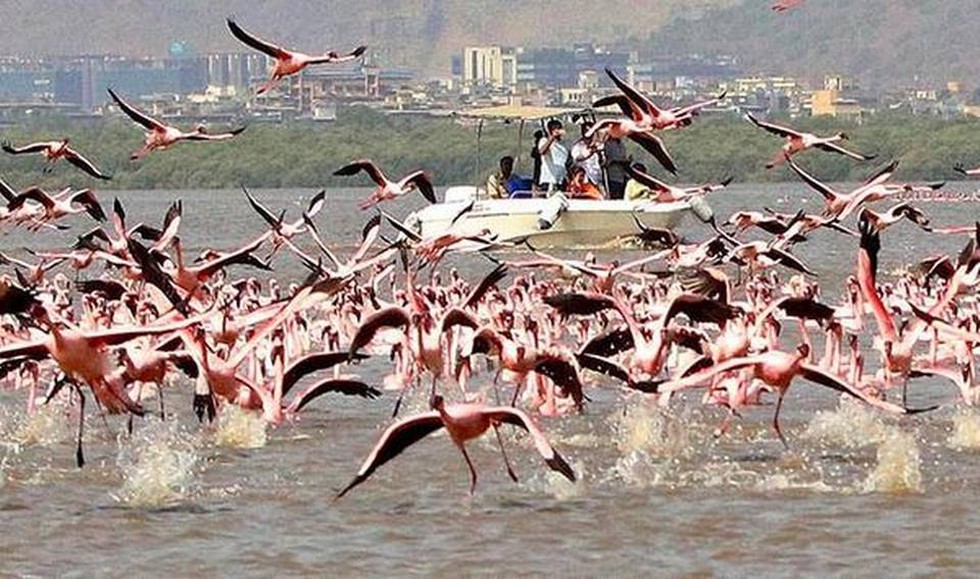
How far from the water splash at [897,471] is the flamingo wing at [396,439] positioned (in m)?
3.30

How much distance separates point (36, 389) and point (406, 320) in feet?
18.5

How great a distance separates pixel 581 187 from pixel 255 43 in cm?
1941

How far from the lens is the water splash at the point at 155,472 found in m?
16.1

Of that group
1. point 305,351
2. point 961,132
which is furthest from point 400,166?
point 305,351

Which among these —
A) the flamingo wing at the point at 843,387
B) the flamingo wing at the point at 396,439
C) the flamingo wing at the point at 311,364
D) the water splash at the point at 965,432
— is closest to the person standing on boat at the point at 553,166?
the water splash at the point at 965,432

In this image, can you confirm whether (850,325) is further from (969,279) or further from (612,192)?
(612,192)

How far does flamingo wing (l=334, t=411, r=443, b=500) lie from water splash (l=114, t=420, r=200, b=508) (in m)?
2.60

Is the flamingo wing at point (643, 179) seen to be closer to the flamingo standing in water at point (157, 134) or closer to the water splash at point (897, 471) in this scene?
the flamingo standing in water at point (157, 134)

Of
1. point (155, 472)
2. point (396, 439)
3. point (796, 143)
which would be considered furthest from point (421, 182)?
point (396, 439)

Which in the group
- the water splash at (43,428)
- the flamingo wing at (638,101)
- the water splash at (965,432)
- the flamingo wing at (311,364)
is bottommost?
the water splash at (43,428)

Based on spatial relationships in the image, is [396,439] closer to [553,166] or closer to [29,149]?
[29,149]

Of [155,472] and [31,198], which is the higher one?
[31,198]

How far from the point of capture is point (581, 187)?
39844 mm

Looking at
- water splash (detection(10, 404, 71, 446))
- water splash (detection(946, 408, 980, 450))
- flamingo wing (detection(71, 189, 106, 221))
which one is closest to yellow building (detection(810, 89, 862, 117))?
flamingo wing (detection(71, 189, 106, 221))
